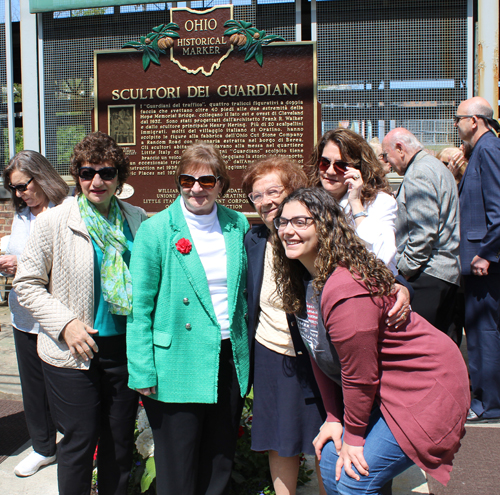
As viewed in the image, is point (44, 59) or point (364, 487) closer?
point (364, 487)

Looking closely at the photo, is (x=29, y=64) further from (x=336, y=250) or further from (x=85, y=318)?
(x=336, y=250)

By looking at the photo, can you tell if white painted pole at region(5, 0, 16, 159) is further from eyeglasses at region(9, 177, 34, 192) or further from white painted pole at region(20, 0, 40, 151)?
eyeglasses at region(9, 177, 34, 192)

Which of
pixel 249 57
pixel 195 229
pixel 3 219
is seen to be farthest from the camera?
pixel 3 219

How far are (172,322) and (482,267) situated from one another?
2.61 meters

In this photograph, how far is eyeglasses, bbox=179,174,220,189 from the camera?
2304mm

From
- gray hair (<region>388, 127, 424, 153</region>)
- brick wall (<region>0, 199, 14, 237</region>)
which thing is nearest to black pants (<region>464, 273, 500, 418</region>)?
gray hair (<region>388, 127, 424, 153</region>)

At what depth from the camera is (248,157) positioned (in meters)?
4.11

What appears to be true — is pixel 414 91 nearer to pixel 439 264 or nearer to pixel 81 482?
pixel 439 264

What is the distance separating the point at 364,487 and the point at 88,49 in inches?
242

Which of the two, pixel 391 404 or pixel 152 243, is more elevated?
pixel 152 243

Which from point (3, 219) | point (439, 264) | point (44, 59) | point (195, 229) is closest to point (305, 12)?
point (44, 59)

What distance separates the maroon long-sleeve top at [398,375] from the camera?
5.69ft

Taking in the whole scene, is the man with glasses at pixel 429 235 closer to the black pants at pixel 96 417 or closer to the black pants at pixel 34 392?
the black pants at pixel 96 417

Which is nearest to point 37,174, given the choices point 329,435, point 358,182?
point 358,182
